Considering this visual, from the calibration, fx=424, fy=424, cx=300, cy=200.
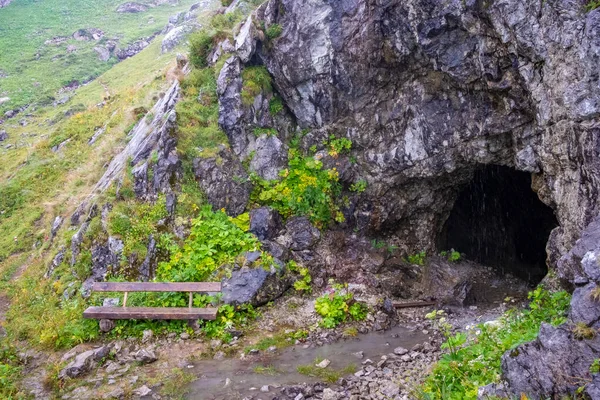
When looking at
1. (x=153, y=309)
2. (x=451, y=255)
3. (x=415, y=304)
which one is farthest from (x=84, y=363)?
(x=451, y=255)

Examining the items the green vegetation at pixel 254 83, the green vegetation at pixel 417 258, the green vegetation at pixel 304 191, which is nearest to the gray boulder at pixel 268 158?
the green vegetation at pixel 304 191

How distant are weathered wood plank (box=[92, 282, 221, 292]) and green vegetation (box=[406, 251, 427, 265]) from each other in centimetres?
643

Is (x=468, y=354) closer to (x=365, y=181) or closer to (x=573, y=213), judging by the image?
(x=573, y=213)

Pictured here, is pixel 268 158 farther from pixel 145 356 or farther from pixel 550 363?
pixel 550 363

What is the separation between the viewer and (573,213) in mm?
9141

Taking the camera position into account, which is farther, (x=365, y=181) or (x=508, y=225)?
(x=508, y=225)

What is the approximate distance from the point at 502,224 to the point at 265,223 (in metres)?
9.51

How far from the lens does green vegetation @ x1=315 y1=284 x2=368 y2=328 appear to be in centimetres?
1063

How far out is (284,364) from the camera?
8961 mm

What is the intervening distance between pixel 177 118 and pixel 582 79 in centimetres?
1080

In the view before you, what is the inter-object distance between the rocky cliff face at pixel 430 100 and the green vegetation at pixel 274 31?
15 cm

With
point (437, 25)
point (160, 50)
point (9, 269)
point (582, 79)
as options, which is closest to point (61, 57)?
point (160, 50)

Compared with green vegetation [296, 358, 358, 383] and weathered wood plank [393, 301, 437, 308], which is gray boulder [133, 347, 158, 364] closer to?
green vegetation [296, 358, 358, 383]

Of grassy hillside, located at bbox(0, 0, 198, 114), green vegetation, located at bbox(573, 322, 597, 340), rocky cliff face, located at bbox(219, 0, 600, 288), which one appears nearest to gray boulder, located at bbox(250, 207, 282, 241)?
rocky cliff face, located at bbox(219, 0, 600, 288)
